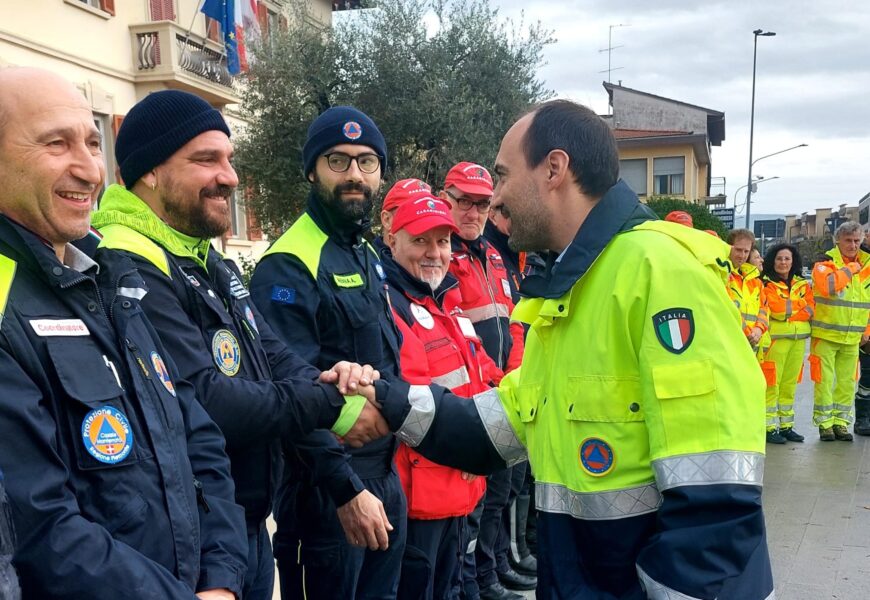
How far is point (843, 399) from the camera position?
28.6ft

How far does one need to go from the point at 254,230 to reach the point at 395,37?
5.10 meters

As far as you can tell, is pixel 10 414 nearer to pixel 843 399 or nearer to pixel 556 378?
pixel 556 378

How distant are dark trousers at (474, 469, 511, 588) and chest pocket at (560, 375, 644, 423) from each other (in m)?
2.55

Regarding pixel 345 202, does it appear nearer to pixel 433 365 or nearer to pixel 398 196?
pixel 398 196

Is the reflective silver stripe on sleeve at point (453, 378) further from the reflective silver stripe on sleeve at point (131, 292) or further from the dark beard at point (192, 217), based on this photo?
the reflective silver stripe on sleeve at point (131, 292)

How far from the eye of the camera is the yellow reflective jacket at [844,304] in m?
8.76

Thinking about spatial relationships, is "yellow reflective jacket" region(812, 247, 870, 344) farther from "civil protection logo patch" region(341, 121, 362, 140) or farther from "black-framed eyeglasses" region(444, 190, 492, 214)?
"civil protection logo patch" region(341, 121, 362, 140)

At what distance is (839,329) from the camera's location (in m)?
8.79

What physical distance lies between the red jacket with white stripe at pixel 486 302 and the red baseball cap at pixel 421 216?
83 centimetres

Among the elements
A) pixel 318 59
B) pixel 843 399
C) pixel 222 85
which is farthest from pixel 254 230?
pixel 843 399

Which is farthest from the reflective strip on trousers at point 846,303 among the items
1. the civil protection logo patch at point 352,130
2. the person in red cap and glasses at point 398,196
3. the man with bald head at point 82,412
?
the man with bald head at point 82,412

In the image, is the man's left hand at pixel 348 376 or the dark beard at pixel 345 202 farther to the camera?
the dark beard at pixel 345 202

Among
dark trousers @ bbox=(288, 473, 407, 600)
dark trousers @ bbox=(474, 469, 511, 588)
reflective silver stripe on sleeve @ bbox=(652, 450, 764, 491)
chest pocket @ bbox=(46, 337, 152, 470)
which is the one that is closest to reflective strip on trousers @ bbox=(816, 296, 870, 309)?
dark trousers @ bbox=(474, 469, 511, 588)

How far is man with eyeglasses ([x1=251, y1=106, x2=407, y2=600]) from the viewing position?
115 inches
